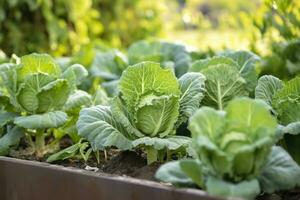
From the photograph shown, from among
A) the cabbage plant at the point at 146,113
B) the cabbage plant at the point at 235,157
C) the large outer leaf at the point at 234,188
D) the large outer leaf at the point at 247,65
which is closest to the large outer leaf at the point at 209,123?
the cabbage plant at the point at 235,157

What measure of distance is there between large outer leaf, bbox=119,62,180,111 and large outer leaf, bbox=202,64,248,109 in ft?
0.53

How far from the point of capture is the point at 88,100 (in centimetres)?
210

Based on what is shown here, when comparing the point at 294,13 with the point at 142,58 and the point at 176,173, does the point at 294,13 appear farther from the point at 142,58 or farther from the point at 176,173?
the point at 176,173

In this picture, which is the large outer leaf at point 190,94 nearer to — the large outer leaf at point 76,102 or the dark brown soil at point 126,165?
the dark brown soil at point 126,165

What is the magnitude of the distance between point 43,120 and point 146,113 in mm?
435

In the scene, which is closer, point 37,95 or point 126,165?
point 126,165

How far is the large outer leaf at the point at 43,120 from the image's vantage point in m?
1.88

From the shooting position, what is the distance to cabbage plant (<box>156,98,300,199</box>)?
1324mm

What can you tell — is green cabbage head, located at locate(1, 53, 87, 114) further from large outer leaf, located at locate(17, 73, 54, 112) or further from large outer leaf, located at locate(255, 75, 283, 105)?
large outer leaf, located at locate(255, 75, 283, 105)

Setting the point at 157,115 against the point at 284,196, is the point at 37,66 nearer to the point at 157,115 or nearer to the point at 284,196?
the point at 157,115

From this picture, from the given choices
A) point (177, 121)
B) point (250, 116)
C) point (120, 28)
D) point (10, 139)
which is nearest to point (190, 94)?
point (177, 121)

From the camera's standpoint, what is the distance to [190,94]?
1757 millimetres

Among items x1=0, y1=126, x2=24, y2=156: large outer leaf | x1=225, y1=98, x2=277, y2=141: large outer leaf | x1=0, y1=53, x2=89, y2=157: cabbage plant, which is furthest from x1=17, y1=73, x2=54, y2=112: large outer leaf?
x1=225, y1=98, x2=277, y2=141: large outer leaf

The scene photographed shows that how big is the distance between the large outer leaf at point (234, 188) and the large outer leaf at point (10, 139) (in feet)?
3.02
